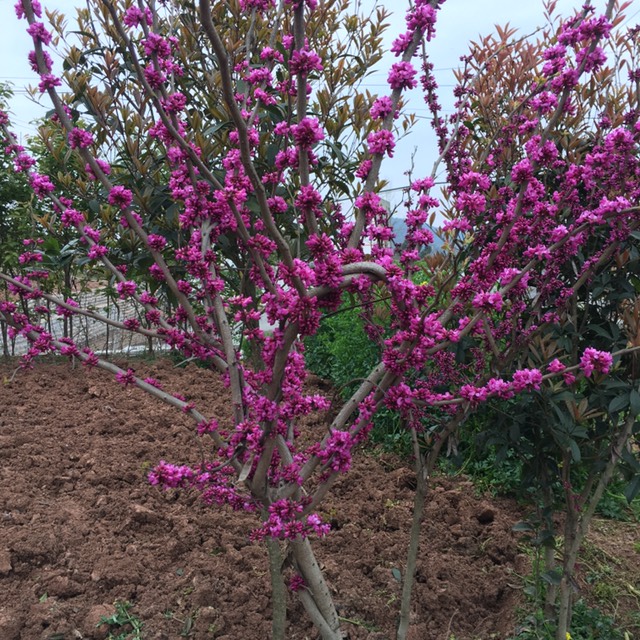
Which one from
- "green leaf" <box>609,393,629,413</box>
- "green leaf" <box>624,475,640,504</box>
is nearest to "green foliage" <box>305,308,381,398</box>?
"green leaf" <box>624,475,640,504</box>

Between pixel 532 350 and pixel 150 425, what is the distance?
10.5 ft

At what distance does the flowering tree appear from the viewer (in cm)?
→ 166

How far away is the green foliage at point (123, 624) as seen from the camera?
7.86 feet

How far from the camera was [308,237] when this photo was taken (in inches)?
80.1

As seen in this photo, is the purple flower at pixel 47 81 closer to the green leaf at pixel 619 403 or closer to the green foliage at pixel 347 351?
the green leaf at pixel 619 403

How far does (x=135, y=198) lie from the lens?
2.75 meters

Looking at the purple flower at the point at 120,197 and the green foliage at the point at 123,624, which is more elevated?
the purple flower at the point at 120,197

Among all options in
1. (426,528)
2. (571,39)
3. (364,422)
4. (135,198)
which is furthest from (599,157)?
(426,528)

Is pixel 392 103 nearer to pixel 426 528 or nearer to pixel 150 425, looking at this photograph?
pixel 426 528

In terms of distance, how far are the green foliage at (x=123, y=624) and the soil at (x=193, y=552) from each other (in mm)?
26

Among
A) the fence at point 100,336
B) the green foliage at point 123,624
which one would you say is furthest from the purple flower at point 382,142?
the fence at point 100,336

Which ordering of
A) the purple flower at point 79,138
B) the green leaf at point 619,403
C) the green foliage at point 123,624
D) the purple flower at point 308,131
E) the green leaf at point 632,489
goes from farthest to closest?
the green foliage at point 123,624 < the green leaf at point 632,489 < the green leaf at point 619,403 < the purple flower at point 79,138 < the purple flower at point 308,131

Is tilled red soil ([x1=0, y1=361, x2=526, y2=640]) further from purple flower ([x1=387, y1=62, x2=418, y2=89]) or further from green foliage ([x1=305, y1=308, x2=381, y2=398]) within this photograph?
purple flower ([x1=387, y1=62, x2=418, y2=89])

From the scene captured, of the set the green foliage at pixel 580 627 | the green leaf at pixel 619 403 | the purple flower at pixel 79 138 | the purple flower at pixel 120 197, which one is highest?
the purple flower at pixel 79 138
